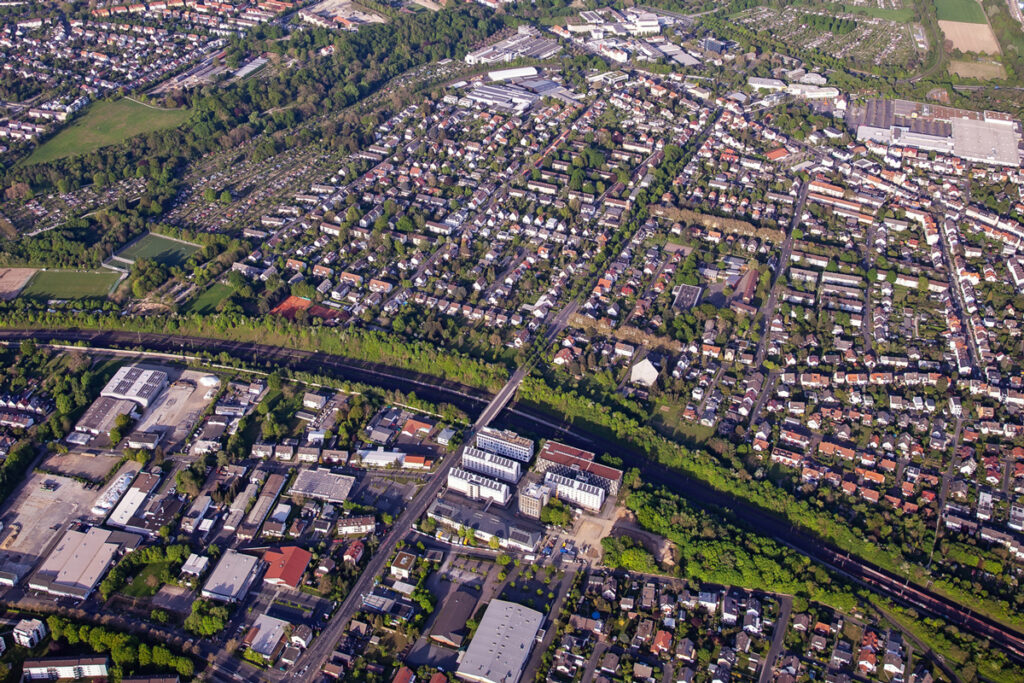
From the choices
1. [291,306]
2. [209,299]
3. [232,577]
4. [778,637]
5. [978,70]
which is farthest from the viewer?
[978,70]

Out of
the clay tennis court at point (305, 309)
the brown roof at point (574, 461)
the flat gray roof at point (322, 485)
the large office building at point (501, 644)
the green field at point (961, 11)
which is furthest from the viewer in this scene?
the green field at point (961, 11)

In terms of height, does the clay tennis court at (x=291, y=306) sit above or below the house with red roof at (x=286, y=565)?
above

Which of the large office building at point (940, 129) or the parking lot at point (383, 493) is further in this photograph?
the large office building at point (940, 129)

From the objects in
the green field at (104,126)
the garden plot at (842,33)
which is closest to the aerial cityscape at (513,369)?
the green field at (104,126)

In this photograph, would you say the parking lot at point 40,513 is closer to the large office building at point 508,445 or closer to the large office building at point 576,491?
the large office building at point 508,445

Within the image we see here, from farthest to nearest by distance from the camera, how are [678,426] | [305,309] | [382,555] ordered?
[305,309], [678,426], [382,555]

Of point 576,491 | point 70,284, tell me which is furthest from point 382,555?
point 70,284

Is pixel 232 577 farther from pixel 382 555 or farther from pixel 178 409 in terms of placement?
pixel 178 409
